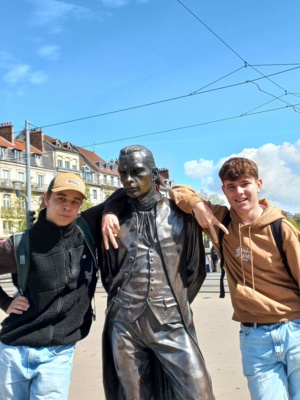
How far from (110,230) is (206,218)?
1.99 feet

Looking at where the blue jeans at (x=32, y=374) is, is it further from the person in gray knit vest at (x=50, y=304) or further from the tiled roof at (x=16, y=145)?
the tiled roof at (x=16, y=145)

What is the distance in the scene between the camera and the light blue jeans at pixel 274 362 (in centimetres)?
258

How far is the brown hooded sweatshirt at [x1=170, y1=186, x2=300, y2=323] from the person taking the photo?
2652 millimetres

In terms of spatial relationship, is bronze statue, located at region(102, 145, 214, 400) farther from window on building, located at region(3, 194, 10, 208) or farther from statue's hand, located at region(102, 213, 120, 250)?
window on building, located at region(3, 194, 10, 208)

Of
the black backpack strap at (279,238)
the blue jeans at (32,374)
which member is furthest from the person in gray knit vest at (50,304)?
the black backpack strap at (279,238)

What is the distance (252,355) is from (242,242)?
0.64m

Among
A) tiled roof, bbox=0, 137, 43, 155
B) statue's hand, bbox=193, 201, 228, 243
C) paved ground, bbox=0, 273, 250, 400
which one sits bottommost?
paved ground, bbox=0, 273, 250, 400

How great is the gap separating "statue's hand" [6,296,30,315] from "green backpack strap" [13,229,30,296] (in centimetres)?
7

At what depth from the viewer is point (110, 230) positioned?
295 centimetres

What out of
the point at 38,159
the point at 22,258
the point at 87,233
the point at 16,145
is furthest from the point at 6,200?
the point at 22,258

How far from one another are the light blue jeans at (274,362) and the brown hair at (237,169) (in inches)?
35.1

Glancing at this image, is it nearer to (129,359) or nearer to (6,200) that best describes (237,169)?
(129,359)

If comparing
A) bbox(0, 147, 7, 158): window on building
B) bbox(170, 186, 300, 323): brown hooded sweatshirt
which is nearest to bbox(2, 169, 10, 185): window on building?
bbox(0, 147, 7, 158): window on building

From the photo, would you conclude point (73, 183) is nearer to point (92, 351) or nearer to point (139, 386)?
point (139, 386)
